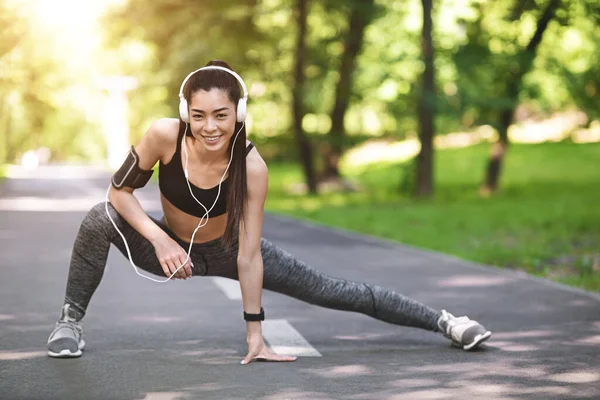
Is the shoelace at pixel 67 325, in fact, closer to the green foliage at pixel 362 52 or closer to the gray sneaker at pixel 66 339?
the gray sneaker at pixel 66 339

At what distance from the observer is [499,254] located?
13164mm

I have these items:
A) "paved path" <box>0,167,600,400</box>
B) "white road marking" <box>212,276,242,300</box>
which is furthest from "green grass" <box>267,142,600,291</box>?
"white road marking" <box>212,276,242,300</box>

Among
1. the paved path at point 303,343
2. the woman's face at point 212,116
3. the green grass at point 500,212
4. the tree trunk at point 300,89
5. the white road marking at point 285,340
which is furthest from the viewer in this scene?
the tree trunk at point 300,89

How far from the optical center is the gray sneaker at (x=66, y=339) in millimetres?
6008

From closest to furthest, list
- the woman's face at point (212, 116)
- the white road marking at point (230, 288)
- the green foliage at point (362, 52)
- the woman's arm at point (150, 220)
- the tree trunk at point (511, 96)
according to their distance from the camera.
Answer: the woman's face at point (212, 116) < the woman's arm at point (150, 220) < the white road marking at point (230, 288) < the green foliage at point (362, 52) < the tree trunk at point (511, 96)

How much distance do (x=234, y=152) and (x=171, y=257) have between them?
1.96 feet

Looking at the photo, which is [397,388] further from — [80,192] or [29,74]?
[29,74]

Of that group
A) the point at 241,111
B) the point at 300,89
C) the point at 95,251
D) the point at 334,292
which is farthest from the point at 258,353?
the point at 300,89

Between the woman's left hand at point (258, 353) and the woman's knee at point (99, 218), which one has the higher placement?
the woman's knee at point (99, 218)

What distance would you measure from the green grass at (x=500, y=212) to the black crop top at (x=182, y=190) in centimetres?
514

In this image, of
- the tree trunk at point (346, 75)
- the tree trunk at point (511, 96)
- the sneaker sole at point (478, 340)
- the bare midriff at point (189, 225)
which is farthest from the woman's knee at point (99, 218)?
the tree trunk at point (346, 75)

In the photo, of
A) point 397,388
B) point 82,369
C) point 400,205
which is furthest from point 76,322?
point 400,205

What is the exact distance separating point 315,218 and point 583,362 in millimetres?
14899

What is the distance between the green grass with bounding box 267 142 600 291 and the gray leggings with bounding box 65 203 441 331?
13.6 ft
